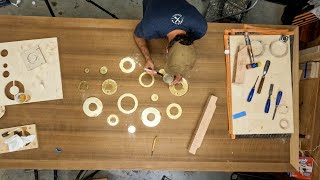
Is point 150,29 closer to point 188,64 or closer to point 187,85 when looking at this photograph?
point 188,64

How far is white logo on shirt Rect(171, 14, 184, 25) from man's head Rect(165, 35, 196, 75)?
0.07 m

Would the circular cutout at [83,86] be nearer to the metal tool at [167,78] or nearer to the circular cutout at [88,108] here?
the circular cutout at [88,108]

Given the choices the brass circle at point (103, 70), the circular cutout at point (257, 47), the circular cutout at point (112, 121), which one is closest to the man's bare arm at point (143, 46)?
the brass circle at point (103, 70)

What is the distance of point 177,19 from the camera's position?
62.4 inches

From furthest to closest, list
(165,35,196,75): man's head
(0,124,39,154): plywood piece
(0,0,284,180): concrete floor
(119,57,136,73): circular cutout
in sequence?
1. (0,0,284,180): concrete floor
2. (119,57,136,73): circular cutout
3. (0,124,39,154): plywood piece
4. (165,35,196,75): man's head

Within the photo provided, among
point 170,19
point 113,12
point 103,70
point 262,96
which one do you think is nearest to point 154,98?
point 103,70

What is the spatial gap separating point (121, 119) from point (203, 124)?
0.49 meters

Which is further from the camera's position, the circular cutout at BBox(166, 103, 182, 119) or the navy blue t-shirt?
the circular cutout at BBox(166, 103, 182, 119)

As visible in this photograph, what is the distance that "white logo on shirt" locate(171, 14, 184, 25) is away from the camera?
1585 millimetres

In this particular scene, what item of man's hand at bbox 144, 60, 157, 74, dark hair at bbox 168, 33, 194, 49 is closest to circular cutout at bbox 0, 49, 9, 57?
man's hand at bbox 144, 60, 157, 74

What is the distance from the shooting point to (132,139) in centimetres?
182

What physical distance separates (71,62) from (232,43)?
0.99 m

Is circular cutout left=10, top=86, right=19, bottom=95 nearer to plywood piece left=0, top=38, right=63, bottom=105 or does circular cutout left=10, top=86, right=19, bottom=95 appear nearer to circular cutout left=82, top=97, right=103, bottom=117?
plywood piece left=0, top=38, right=63, bottom=105

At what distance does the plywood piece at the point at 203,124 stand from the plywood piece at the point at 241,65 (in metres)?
→ 0.19
